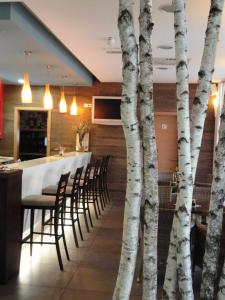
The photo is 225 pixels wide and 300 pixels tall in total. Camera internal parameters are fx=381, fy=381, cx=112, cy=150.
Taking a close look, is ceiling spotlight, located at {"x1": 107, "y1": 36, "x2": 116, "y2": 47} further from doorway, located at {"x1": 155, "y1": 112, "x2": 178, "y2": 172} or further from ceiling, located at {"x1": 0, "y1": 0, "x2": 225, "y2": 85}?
doorway, located at {"x1": 155, "y1": 112, "x2": 178, "y2": 172}

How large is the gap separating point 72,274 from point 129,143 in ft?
9.29

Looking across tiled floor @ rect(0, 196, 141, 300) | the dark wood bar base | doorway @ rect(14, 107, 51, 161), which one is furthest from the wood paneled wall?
the dark wood bar base

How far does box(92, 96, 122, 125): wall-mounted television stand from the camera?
9.48m

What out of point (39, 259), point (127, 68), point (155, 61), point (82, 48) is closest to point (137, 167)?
point (127, 68)

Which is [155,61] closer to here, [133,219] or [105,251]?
[105,251]

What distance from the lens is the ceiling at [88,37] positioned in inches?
151

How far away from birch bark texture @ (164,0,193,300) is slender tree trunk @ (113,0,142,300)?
176mm

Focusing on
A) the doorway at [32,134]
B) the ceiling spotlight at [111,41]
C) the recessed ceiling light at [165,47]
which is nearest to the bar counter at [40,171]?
the ceiling spotlight at [111,41]

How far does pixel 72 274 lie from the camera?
4.00 meters

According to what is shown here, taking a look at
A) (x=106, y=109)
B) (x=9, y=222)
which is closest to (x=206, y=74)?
(x=9, y=222)

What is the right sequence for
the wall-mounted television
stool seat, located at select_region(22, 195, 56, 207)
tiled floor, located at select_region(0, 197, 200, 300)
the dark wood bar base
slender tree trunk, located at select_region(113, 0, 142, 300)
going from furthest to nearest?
the wall-mounted television → stool seat, located at select_region(22, 195, 56, 207) → the dark wood bar base → tiled floor, located at select_region(0, 197, 200, 300) → slender tree trunk, located at select_region(113, 0, 142, 300)

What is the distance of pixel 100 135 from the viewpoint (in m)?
9.77

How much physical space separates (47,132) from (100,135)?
4.57 ft

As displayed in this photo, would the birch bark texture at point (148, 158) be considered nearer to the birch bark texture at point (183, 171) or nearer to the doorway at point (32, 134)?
the birch bark texture at point (183, 171)
